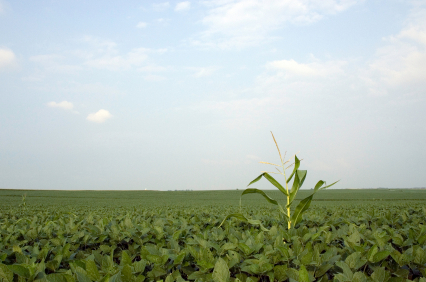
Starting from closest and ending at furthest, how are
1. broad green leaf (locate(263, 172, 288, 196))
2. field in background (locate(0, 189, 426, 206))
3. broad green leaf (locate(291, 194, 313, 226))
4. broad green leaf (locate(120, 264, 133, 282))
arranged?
broad green leaf (locate(120, 264, 133, 282))
broad green leaf (locate(291, 194, 313, 226))
broad green leaf (locate(263, 172, 288, 196))
field in background (locate(0, 189, 426, 206))

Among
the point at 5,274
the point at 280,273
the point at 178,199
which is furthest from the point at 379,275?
the point at 178,199

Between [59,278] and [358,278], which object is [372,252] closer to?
[358,278]

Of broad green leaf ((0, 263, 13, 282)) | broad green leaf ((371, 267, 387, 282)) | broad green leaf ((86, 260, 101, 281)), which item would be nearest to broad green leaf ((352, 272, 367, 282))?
broad green leaf ((371, 267, 387, 282))

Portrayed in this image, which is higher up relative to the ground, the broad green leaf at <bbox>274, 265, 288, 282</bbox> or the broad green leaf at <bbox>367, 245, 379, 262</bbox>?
the broad green leaf at <bbox>367, 245, 379, 262</bbox>

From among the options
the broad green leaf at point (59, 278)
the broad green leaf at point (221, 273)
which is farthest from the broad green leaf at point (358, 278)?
the broad green leaf at point (59, 278)

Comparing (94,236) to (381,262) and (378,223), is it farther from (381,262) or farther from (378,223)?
(378,223)

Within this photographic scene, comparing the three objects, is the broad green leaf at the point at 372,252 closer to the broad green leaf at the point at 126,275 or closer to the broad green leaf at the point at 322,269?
the broad green leaf at the point at 322,269

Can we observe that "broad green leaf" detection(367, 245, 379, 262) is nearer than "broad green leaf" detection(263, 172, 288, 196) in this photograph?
Yes

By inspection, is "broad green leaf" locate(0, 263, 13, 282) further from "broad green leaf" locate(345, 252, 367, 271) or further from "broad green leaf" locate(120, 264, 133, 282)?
"broad green leaf" locate(345, 252, 367, 271)

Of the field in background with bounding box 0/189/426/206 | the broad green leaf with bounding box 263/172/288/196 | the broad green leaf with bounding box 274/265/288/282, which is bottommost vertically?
the field in background with bounding box 0/189/426/206

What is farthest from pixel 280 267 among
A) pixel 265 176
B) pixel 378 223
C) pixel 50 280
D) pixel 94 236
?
pixel 378 223

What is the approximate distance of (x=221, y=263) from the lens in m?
1.74

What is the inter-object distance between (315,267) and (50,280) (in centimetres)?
176

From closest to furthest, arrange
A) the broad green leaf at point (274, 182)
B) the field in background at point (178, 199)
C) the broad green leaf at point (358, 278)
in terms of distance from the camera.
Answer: the broad green leaf at point (358, 278)
the broad green leaf at point (274, 182)
the field in background at point (178, 199)
